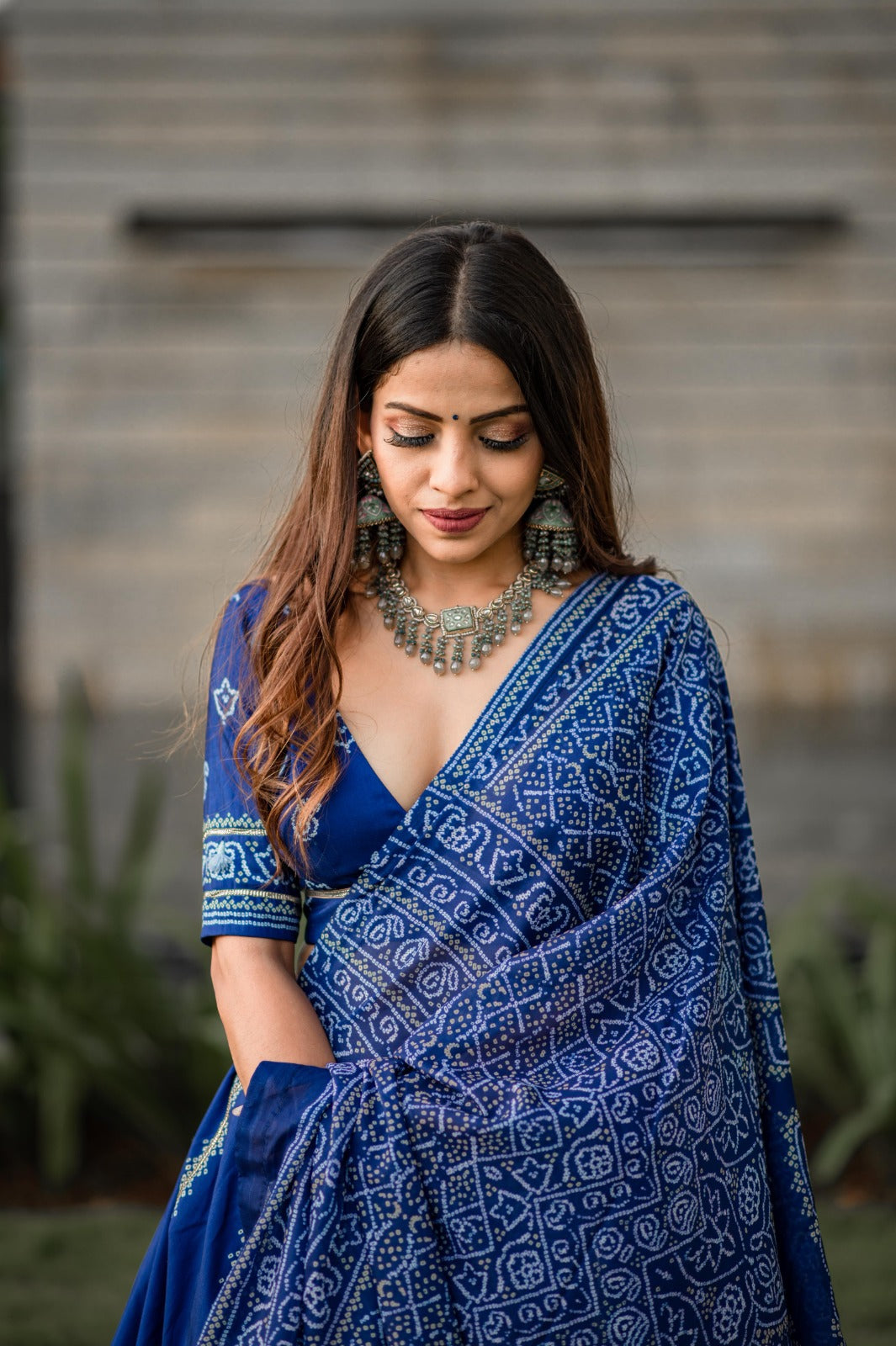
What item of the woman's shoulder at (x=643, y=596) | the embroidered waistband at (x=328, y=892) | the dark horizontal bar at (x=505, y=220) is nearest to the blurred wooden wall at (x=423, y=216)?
the dark horizontal bar at (x=505, y=220)

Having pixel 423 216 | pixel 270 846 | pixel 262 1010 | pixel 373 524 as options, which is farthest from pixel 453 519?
pixel 423 216

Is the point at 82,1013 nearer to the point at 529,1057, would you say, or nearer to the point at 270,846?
the point at 270,846

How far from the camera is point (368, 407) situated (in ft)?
5.05

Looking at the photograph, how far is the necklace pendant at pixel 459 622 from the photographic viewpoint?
155 centimetres

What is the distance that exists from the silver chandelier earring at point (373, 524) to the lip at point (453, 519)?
13 centimetres

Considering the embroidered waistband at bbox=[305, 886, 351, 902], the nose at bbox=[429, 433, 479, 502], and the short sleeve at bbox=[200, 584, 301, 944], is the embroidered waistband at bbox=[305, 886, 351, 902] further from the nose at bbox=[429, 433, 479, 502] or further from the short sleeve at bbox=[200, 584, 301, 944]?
the nose at bbox=[429, 433, 479, 502]

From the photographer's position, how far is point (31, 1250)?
9.17 ft

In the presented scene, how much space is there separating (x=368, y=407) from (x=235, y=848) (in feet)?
1.72

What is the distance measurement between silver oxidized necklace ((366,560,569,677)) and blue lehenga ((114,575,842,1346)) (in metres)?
0.05

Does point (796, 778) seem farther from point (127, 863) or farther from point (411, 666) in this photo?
point (411, 666)

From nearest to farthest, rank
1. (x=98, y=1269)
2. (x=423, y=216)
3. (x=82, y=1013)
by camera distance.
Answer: (x=98, y=1269) → (x=82, y=1013) → (x=423, y=216)

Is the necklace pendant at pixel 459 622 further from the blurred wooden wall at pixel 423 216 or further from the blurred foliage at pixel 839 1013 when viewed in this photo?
the blurred wooden wall at pixel 423 216

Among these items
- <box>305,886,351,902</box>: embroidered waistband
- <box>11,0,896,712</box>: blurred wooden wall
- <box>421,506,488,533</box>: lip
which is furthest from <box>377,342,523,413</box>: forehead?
<box>11,0,896,712</box>: blurred wooden wall

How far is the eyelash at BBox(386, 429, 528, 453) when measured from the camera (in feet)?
4.77
